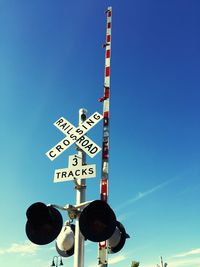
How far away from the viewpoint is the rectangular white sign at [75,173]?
4422mm

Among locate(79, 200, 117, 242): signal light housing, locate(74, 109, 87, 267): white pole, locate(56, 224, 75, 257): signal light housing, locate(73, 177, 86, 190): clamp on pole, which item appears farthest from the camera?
A: locate(73, 177, 86, 190): clamp on pole

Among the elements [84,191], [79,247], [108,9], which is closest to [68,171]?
[84,191]

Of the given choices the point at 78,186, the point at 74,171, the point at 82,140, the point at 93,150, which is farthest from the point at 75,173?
the point at 82,140

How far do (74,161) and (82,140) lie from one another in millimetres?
360

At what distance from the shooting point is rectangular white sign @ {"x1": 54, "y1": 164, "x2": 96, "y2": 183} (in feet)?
14.5

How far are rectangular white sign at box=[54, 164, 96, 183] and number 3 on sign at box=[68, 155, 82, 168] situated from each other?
2.9 inches

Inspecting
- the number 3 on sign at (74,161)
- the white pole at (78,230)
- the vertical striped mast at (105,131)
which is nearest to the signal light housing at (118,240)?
the vertical striped mast at (105,131)

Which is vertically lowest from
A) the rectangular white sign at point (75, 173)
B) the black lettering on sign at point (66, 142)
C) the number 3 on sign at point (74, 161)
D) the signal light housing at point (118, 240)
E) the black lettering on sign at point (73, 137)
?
the signal light housing at point (118, 240)

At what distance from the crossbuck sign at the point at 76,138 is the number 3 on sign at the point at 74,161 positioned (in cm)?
16

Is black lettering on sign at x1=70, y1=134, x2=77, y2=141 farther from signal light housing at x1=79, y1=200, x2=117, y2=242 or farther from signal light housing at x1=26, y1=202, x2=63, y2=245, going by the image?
signal light housing at x1=79, y1=200, x2=117, y2=242

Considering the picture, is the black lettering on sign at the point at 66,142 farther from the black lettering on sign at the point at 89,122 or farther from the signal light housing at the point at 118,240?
the signal light housing at the point at 118,240

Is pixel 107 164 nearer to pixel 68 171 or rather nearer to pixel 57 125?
pixel 68 171

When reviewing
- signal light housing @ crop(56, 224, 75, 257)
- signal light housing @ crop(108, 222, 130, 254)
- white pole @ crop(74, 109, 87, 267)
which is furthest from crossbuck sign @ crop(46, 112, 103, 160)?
signal light housing @ crop(108, 222, 130, 254)

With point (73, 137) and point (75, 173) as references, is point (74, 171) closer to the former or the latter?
point (75, 173)
